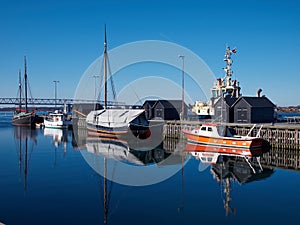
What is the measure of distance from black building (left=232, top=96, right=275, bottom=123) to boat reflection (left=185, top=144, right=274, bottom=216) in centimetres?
923

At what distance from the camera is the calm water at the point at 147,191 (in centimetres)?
1391

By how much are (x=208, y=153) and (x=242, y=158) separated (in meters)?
4.03

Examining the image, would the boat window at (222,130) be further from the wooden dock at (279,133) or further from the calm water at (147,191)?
the calm water at (147,191)

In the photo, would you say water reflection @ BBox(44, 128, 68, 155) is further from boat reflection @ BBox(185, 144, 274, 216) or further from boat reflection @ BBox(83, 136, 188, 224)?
boat reflection @ BBox(185, 144, 274, 216)

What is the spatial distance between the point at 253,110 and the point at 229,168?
2006cm

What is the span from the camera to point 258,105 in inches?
1714

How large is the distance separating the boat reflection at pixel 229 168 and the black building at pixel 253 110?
923 cm

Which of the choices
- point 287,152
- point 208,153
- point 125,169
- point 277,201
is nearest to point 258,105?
point 287,152

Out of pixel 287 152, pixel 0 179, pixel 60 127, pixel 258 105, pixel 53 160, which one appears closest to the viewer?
pixel 0 179

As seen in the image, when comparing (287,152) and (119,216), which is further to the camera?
(287,152)

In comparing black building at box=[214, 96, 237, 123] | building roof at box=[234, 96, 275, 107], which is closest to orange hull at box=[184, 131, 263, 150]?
black building at box=[214, 96, 237, 123]

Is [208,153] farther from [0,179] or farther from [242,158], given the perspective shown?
[0,179]

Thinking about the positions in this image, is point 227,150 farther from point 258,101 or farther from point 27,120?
point 27,120

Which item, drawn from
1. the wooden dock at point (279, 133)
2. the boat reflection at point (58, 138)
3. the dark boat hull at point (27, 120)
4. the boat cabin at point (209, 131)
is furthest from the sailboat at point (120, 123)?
the dark boat hull at point (27, 120)
